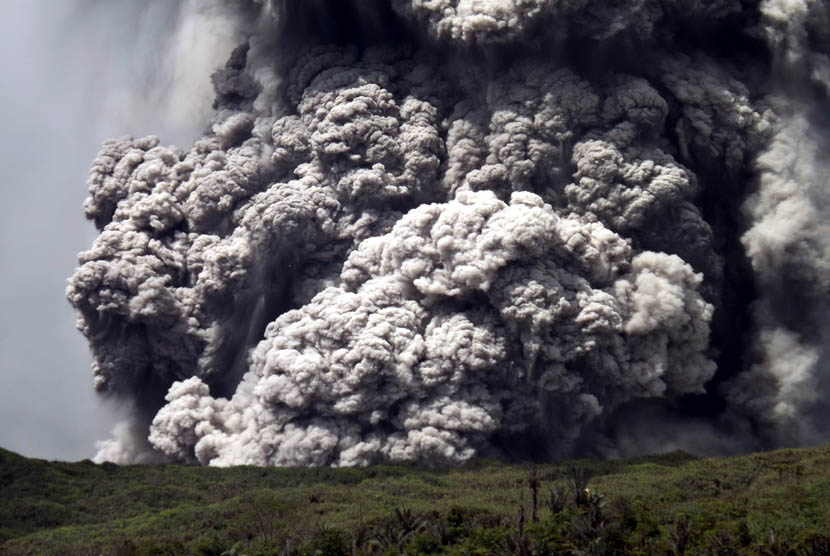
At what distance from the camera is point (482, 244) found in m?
46.0

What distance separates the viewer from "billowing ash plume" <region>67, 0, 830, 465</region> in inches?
1825

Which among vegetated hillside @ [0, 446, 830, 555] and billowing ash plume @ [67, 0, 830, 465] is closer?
vegetated hillside @ [0, 446, 830, 555]

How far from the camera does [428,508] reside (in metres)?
40.8

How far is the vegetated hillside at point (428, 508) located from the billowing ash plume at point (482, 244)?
191 cm

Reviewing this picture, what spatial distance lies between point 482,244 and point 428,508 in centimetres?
920

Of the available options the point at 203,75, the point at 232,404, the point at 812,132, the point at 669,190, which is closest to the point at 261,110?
the point at 203,75

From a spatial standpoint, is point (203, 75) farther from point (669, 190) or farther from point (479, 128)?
point (669, 190)

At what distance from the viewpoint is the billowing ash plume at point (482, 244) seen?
4634 cm

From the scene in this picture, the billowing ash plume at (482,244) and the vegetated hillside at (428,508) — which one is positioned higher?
the billowing ash plume at (482,244)

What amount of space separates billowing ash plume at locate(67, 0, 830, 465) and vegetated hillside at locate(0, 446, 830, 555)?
1.91m

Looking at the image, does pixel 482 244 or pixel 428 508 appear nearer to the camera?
pixel 428 508

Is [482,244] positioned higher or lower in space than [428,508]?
higher

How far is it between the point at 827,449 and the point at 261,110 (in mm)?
23328

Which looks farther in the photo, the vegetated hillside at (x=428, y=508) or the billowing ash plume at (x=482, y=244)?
the billowing ash plume at (x=482, y=244)
